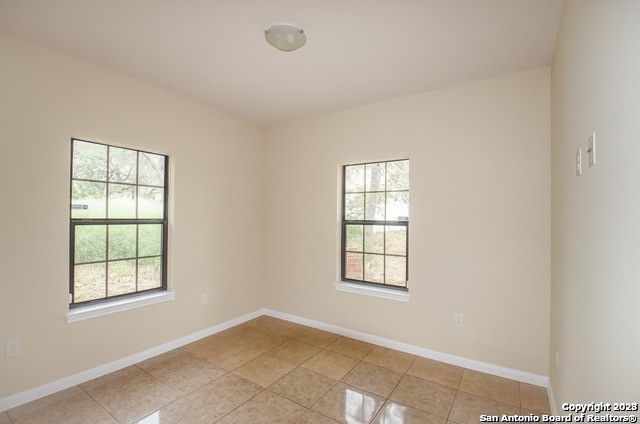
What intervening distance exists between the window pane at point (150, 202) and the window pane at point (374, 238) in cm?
231

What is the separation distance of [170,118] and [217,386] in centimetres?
265

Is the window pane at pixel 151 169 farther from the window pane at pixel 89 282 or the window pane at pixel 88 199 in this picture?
the window pane at pixel 89 282

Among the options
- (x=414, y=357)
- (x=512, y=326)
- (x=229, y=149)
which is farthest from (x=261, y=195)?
(x=512, y=326)

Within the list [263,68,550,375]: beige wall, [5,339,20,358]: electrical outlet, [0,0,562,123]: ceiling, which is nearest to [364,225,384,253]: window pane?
[263,68,550,375]: beige wall

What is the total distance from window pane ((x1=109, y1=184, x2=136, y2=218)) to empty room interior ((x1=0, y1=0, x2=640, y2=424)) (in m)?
0.02

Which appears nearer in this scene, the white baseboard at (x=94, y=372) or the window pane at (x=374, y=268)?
the white baseboard at (x=94, y=372)

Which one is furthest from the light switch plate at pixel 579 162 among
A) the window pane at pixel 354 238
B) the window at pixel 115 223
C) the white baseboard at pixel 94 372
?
the white baseboard at pixel 94 372

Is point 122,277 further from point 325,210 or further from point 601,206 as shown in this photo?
point 601,206

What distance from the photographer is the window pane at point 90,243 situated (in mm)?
2572

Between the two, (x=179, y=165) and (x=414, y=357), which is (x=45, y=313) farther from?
(x=414, y=357)

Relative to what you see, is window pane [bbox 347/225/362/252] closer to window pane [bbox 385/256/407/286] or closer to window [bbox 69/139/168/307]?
window pane [bbox 385/256/407/286]

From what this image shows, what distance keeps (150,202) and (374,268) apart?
257 centimetres

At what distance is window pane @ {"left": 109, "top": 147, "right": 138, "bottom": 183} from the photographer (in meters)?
2.80

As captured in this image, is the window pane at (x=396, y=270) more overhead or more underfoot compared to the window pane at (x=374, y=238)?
more underfoot
